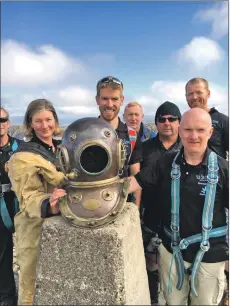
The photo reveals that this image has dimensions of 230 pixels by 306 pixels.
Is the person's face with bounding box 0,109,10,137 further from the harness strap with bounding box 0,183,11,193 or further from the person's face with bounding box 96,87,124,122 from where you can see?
the person's face with bounding box 96,87,124,122

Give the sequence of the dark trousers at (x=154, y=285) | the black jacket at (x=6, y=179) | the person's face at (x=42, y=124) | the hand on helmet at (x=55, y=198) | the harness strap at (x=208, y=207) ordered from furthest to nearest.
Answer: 1. the dark trousers at (x=154, y=285)
2. the black jacket at (x=6, y=179)
3. the person's face at (x=42, y=124)
4. the harness strap at (x=208, y=207)
5. the hand on helmet at (x=55, y=198)

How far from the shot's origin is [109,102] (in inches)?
142

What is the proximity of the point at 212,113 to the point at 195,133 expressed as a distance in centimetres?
188

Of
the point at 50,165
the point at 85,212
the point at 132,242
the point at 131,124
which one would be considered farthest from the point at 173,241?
the point at 131,124

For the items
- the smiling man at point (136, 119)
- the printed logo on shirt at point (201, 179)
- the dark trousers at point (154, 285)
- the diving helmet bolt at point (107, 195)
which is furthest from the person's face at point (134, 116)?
the diving helmet bolt at point (107, 195)

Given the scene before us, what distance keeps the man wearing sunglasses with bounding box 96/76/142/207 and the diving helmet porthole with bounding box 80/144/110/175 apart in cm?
82

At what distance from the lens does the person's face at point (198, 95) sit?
464 cm

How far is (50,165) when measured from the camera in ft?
9.63

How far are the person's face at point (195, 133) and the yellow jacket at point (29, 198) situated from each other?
1260mm

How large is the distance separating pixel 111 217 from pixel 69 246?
42cm

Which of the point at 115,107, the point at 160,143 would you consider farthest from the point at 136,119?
the point at 115,107

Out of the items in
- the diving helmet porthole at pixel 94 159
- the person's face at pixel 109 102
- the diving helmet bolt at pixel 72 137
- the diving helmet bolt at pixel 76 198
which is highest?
the person's face at pixel 109 102

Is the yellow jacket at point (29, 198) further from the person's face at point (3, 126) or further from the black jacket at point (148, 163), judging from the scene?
the person's face at point (3, 126)

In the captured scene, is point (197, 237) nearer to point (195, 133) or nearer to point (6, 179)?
point (195, 133)
